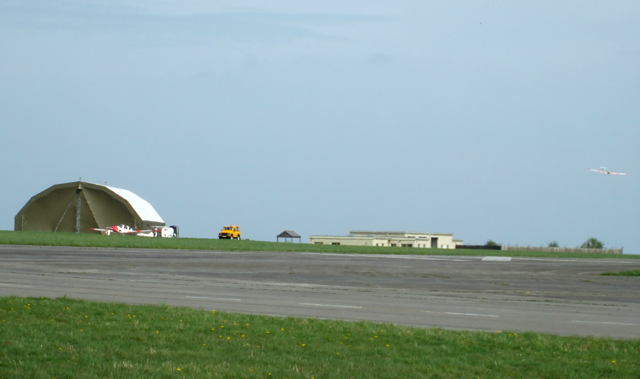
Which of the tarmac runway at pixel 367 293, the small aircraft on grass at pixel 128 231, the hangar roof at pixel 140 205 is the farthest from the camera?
the hangar roof at pixel 140 205

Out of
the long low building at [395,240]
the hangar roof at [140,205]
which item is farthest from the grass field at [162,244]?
the long low building at [395,240]

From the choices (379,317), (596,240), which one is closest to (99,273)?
(379,317)

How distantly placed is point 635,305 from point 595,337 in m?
7.57

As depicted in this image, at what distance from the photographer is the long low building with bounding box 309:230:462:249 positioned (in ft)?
415

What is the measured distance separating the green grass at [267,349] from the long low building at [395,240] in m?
105

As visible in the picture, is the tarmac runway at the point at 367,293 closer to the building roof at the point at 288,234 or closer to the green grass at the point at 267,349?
the green grass at the point at 267,349

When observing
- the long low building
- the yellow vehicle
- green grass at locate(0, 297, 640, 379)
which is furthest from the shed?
green grass at locate(0, 297, 640, 379)

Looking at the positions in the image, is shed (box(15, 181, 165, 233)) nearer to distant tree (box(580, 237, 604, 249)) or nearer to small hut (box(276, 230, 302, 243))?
small hut (box(276, 230, 302, 243))

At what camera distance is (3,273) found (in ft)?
72.8

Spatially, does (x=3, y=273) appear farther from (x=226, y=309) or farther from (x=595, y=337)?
(x=595, y=337)

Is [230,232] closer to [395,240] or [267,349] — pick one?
[395,240]

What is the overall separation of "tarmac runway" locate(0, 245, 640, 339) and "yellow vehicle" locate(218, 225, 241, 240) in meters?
69.6

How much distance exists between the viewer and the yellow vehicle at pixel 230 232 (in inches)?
3911

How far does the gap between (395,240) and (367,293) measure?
109 metres
